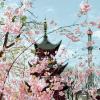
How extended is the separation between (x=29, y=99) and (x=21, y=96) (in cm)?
28

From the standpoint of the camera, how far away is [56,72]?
27062 mm

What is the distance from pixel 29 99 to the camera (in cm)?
926

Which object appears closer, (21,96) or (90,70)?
(21,96)

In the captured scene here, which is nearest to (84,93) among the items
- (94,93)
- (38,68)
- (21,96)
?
(94,93)

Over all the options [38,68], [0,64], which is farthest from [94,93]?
[0,64]

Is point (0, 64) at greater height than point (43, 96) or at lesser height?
greater

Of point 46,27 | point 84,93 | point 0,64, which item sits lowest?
point 84,93

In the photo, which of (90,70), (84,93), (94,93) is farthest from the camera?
(84,93)

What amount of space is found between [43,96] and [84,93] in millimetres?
24707

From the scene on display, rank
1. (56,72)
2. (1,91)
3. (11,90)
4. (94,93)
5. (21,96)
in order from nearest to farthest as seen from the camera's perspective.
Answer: (1,91)
(21,96)
(11,90)
(56,72)
(94,93)

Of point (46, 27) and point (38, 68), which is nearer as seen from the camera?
point (46, 27)

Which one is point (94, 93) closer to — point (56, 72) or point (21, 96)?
point (56, 72)

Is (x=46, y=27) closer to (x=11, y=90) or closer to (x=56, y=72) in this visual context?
(x=11, y=90)

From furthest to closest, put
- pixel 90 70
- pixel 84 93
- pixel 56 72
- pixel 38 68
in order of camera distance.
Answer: pixel 84 93
pixel 56 72
pixel 90 70
pixel 38 68
